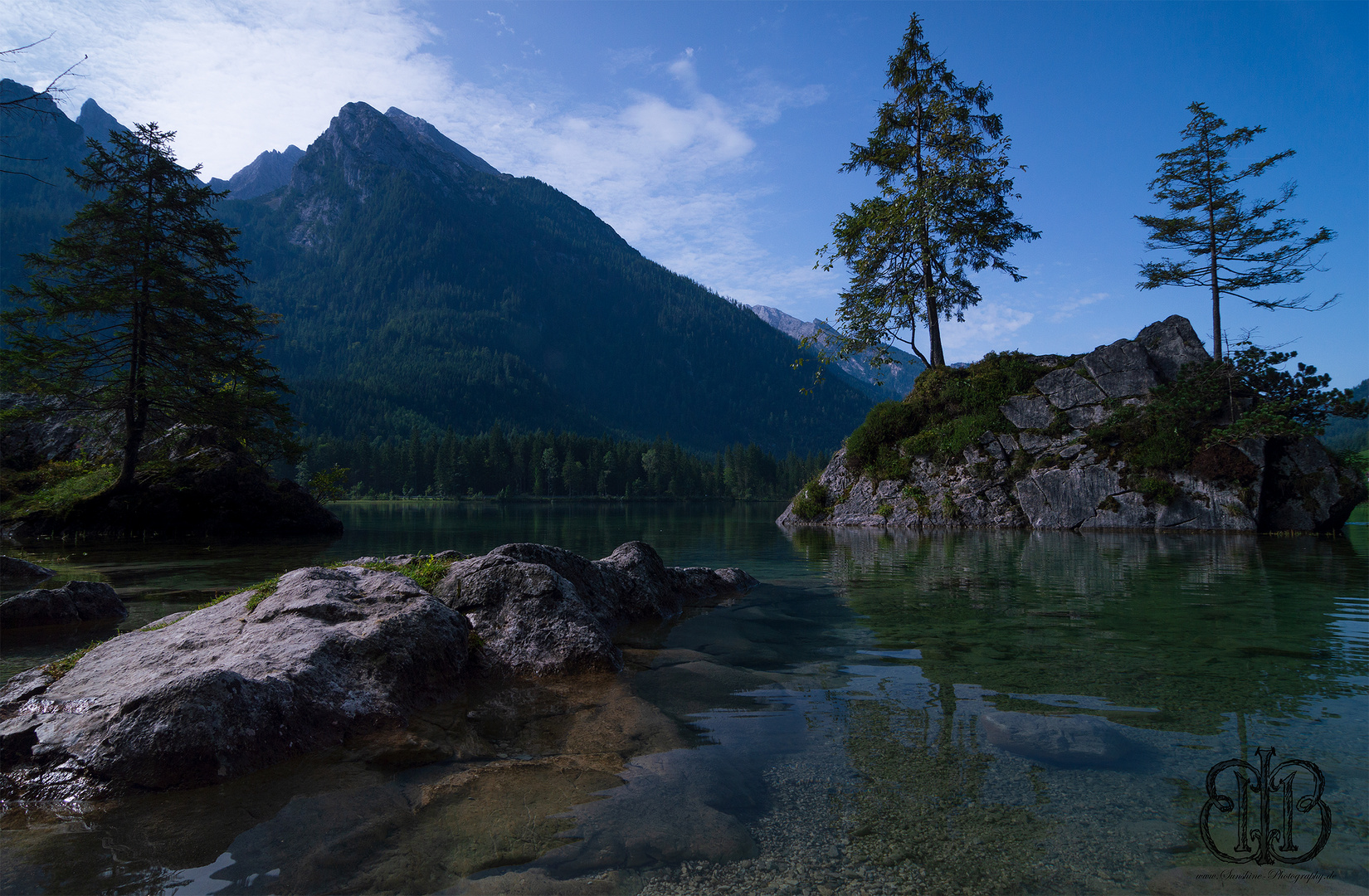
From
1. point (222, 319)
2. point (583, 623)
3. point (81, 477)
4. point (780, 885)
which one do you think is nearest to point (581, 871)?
point (780, 885)

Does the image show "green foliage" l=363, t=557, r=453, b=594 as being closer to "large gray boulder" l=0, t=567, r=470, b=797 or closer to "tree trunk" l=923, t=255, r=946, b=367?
"large gray boulder" l=0, t=567, r=470, b=797

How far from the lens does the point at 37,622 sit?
768 cm

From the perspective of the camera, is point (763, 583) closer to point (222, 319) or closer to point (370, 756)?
point (370, 756)

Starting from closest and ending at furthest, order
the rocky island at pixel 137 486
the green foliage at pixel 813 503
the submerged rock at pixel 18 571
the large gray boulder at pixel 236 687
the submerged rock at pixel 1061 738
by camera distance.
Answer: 1. the large gray boulder at pixel 236 687
2. the submerged rock at pixel 1061 738
3. the submerged rock at pixel 18 571
4. the rocky island at pixel 137 486
5. the green foliage at pixel 813 503

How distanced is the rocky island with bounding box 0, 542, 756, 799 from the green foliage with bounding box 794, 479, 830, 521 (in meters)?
23.8

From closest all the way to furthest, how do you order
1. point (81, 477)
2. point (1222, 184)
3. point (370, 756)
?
point (370, 756)
point (81, 477)
point (1222, 184)

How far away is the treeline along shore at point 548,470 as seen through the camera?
123 meters

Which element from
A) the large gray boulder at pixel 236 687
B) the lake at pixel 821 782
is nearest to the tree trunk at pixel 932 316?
the lake at pixel 821 782

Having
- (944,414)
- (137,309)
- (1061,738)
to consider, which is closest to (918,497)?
(944,414)

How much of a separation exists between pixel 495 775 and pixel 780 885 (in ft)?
6.06

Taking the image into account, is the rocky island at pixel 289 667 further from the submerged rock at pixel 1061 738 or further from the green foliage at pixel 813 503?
the green foliage at pixel 813 503

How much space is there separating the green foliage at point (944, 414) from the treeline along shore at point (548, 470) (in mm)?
91427

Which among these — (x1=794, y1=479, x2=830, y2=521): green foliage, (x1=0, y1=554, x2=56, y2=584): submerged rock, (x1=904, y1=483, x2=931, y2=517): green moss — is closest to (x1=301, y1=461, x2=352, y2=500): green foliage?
(x1=0, y1=554, x2=56, y2=584): submerged rock

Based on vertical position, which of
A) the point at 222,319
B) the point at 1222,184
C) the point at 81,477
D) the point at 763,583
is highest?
the point at 1222,184
